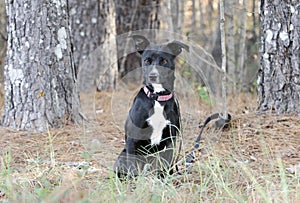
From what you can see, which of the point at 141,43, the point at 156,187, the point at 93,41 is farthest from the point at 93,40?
the point at 156,187

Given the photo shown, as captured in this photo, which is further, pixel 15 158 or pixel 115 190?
pixel 15 158

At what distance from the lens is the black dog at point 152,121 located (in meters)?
3.75

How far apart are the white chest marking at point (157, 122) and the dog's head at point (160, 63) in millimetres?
181

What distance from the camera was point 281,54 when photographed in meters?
4.86

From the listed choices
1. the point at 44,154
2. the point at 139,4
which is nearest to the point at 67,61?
the point at 44,154

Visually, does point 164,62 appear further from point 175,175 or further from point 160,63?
point 175,175

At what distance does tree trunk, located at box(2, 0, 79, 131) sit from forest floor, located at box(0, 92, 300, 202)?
20 cm

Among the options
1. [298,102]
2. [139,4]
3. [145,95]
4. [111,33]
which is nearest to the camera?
[145,95]

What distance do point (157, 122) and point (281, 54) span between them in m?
1.77

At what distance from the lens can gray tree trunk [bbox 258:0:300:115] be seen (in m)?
4.79

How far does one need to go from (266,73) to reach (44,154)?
7.75ft

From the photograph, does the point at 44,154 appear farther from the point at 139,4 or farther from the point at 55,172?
the point at 139,4

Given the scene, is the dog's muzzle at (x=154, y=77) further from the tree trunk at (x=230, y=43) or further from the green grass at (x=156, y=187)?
the tree trunk at (x=230, y=43)

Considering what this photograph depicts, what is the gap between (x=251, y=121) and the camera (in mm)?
4938
